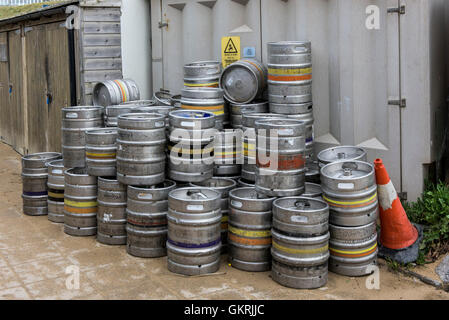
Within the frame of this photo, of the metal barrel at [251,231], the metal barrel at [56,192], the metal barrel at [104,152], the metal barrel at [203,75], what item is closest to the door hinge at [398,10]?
the metal barrel at [203,75]

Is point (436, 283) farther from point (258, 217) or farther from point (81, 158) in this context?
point (81, 158)

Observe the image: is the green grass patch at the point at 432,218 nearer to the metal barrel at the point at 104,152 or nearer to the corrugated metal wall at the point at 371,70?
the corrugated metal wall at the point at 371,70

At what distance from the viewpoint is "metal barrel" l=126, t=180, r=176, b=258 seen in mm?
7332

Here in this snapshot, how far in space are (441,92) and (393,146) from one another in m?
0.98

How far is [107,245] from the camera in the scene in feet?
26.1

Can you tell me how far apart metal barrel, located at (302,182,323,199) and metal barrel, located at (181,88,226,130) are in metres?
1.51

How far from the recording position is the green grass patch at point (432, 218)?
7.03 m

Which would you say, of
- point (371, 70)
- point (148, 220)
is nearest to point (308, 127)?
point (371, 70)

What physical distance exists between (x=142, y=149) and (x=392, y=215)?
2984 mm

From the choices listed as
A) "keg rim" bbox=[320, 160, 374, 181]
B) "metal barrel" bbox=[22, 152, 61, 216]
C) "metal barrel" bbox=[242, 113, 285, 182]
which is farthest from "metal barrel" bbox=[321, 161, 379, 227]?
"metal barrel" bbox=[22, 152, 61, 216]

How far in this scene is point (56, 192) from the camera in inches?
352

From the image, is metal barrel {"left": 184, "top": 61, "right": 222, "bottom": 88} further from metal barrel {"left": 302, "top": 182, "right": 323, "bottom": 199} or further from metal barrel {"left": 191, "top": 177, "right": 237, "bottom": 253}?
metal barrel {"left": 302, "top": 182, "right": 323, "bottom": 199}

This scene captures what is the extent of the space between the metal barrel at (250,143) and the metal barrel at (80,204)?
2.09m
